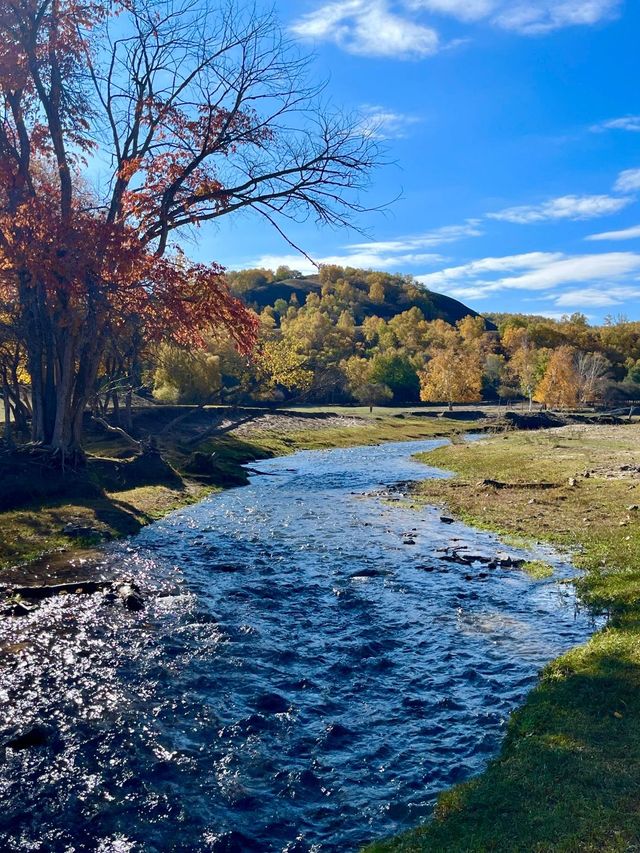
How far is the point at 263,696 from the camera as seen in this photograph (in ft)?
33.3

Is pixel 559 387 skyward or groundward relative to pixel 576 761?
skyward

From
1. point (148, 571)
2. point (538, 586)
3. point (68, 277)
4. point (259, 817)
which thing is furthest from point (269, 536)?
point (259, 817)

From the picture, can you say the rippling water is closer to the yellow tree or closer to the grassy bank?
the grassy bank

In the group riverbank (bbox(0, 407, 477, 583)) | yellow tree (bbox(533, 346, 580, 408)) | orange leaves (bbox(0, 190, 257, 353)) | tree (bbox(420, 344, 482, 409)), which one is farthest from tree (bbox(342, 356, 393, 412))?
orange leaves (bbox(0, 190, 257, 353))

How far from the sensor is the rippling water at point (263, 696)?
23.8ft

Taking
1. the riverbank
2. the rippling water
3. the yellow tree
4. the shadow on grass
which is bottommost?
the rippling water

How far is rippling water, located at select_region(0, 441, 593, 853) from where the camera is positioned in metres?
7.25

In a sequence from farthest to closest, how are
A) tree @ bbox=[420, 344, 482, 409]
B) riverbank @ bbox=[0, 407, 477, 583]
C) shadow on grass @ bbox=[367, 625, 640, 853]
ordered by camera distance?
1. tree @ bbox=[420, 344, 482, 409]
2. riverbank @ bbox=[0, 407, 477, 583]
3. shadow on grass @ bbox=[367, 625, 640, 853]

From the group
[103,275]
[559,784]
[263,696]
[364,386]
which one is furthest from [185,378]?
[559,784]

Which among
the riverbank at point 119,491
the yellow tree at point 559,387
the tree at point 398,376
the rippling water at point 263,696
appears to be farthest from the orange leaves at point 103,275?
the tree at point 398,376

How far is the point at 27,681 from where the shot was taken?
1027 centimetres

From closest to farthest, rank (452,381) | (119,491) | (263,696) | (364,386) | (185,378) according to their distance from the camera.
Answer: (263,696), (119,491), (185,378), (452,381), (364,386)

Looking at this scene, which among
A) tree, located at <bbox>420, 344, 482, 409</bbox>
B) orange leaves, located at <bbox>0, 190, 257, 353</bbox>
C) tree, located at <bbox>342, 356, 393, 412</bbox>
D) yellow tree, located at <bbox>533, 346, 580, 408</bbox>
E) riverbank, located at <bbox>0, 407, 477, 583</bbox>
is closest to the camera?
riverbank, located at <bbox>0, 407, 477, 583</bbox>

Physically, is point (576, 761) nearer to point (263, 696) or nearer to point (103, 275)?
point (263, 696)
